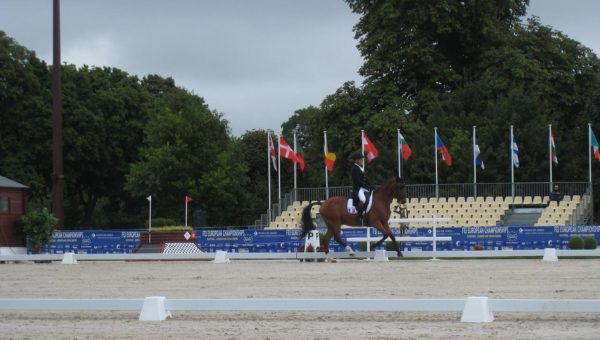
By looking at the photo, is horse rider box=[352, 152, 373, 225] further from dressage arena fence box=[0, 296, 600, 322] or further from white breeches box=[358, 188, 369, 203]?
dressage arena fence box=[0, 296, 600, 322]

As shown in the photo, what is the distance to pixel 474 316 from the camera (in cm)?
1159

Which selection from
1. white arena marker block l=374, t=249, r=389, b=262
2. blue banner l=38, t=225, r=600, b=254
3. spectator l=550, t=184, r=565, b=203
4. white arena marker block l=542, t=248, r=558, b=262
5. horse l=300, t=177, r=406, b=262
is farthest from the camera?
spectator l=550, t=184, r=565, b=203

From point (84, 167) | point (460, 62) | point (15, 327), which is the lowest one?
point (15, 327)

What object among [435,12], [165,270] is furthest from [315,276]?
[435,12]

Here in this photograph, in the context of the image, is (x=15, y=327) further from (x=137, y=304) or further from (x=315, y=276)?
(x=315, y=276)

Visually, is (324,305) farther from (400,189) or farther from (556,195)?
(556,195)

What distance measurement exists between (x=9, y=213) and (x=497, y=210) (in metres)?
20.9

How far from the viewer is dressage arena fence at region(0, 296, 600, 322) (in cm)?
1151

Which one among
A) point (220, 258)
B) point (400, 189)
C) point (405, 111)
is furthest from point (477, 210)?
point (220, 258)

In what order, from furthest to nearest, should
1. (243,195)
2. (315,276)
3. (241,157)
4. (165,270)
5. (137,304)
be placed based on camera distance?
(241,157)
(243,195)
(165,270)
(315,276)
(137,304)

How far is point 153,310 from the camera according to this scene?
12.5 metres

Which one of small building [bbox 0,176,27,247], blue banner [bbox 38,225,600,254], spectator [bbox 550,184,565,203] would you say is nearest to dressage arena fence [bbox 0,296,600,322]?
blue banner [bbox 38,225,600,254]

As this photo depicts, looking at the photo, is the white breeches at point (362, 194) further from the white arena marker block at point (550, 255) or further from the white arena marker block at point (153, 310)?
the white arena marker block at point (153, 310)

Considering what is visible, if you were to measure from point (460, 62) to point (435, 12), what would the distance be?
5237mm
